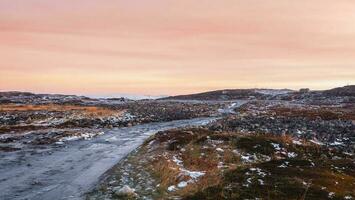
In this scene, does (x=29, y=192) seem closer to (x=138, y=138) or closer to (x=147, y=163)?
(x=147, y=163)

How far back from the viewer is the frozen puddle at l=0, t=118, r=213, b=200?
19.5 m

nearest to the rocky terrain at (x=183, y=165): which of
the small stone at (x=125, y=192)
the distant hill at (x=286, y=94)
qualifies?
the small stone at (x=125, y=192)

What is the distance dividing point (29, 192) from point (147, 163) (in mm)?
7277

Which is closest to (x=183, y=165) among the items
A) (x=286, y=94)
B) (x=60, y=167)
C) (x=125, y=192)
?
(x=125, y=192)

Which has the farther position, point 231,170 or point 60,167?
point 60,167

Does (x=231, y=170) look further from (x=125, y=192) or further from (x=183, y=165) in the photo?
(x=125, y=192)

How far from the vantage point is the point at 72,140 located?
3919 centimetres

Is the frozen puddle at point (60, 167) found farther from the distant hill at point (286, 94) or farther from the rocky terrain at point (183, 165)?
the distant hill at point (286, 94)

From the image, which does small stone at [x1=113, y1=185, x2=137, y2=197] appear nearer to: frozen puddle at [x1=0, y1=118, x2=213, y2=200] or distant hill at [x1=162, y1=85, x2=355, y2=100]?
frozen puddle at [x1=0, y1=118, x2=213, y2=200]

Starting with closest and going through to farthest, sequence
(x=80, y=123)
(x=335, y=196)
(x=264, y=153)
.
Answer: (x=335, y=196) → (x=264, y=153) → (x=80, y=123)

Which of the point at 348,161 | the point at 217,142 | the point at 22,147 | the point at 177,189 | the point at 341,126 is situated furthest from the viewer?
the point at 341,126

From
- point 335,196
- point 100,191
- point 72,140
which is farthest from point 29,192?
point 72,140

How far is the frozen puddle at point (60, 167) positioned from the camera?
19484 mm

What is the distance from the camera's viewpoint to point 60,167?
25.8 metres
